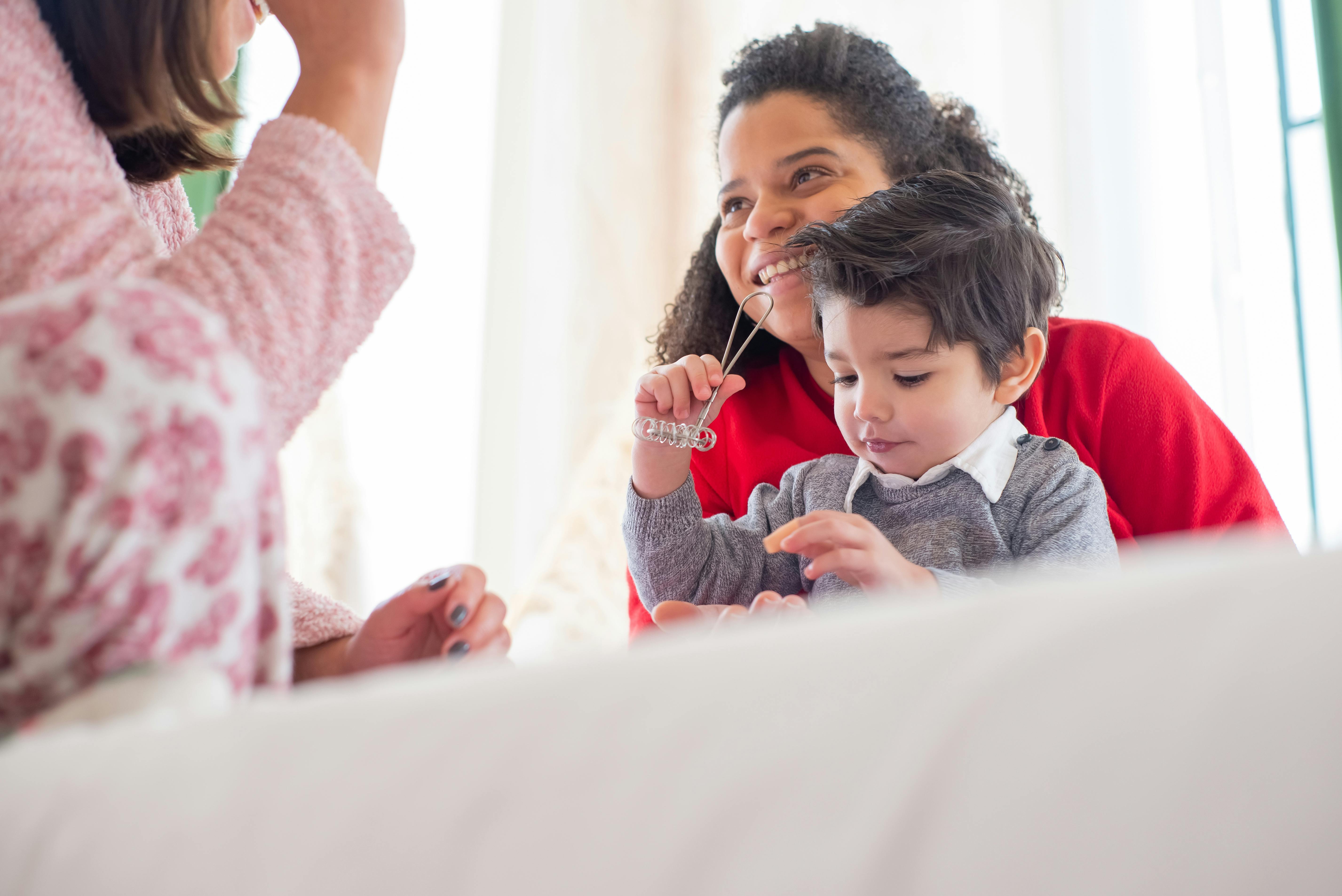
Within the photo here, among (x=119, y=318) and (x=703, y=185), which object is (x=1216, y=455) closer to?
(x=119, y=318)

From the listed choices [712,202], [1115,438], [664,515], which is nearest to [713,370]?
[664,515]

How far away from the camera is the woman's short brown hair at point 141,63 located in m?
0.70

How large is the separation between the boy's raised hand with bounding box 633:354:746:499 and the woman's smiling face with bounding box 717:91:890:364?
178mm

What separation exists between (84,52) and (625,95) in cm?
209

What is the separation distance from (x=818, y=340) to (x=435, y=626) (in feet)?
2.35

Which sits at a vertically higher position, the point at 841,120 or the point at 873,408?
the point at 841,120

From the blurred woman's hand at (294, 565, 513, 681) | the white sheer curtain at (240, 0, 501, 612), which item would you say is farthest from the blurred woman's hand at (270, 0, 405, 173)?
the white sheer curtain at (240, 0, 501, 612)

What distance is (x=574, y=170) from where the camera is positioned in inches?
104

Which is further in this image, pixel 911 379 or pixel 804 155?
pixel 804 155

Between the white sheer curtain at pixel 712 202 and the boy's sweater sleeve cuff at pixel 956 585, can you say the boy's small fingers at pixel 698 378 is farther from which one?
the white sheer curtain at pixel 712 202

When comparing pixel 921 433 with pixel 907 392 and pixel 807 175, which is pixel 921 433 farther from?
pixel 807 175

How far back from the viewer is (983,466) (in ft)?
3.43

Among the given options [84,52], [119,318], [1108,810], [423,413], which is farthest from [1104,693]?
[423,413]

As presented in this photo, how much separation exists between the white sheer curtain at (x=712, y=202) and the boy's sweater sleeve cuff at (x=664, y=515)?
1.14m
